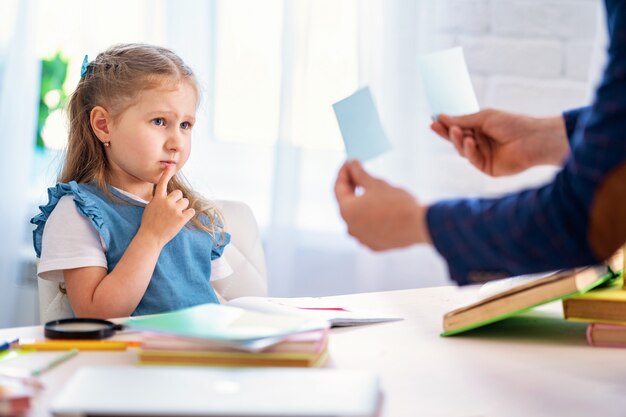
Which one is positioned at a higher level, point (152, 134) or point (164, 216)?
point (152, 134)

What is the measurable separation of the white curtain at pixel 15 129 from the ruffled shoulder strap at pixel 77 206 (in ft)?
2.84

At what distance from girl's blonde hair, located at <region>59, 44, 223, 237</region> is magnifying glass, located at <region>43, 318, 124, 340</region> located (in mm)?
435

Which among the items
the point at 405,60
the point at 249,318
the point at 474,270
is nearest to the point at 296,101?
the point at 405,60

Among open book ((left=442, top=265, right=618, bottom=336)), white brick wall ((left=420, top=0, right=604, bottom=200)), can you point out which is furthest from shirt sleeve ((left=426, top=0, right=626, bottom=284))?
white brick wall ((left=420, top=0, right=604, bottom=200))

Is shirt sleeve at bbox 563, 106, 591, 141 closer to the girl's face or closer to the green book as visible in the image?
the green book

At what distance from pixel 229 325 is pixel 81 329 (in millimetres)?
210

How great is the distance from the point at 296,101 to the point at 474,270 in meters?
1.43

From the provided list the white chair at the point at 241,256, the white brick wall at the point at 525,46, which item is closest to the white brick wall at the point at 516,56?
the white brick wall at the point at 525,46

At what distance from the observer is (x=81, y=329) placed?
40.4 inches

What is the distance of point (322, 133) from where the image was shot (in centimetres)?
225

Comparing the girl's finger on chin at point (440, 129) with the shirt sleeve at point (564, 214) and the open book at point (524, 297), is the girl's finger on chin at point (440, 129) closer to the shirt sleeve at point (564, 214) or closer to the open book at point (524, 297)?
the open book at point (524, 297)

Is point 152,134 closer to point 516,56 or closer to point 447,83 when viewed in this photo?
point 447,83

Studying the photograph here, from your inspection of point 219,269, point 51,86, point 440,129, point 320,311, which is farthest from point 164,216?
point 51,86

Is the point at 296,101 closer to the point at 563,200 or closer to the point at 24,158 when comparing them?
the point at 24,158
